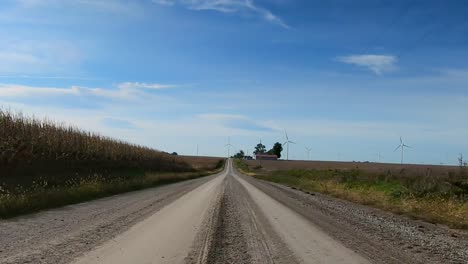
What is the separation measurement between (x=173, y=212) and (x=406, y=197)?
39.1ft

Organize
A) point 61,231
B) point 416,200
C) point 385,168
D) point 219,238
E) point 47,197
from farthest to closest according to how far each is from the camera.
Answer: point 385,168
point 416,200
point 47,197
point 61,231
point 219,238

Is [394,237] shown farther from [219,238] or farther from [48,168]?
[48,168]

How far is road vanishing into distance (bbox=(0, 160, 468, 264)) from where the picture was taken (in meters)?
8.76

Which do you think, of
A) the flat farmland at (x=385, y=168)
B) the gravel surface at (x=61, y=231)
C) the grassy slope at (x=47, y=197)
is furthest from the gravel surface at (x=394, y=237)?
the flat farmland at (x=385, y=168)

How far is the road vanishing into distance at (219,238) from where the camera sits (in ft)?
28.7

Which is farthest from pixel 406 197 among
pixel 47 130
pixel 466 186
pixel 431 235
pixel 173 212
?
pixel 47 130

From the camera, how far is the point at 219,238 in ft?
35.9

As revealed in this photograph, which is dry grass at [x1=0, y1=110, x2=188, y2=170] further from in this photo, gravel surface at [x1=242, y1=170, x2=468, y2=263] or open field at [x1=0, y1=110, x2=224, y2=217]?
gravel surface at [x1=242, y1=170, x2=468, y2=263]

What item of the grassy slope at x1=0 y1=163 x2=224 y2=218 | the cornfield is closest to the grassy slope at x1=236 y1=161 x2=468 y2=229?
the grassy slope at x1=0 y1=163 x2=224 y2=218

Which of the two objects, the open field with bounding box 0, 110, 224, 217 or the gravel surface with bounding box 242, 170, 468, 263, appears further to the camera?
the open field with bounding box 0, 110, 224, 217

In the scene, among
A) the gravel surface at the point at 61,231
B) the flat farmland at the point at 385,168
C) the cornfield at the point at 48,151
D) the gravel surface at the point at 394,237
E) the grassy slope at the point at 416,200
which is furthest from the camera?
the flat farmland at the point at 385,168

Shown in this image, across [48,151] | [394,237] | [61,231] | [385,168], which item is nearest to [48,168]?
[48,151]

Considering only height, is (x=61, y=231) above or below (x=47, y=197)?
below

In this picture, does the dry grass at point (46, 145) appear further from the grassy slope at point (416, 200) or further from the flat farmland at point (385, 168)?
the flat farmland at point (385, 168)
